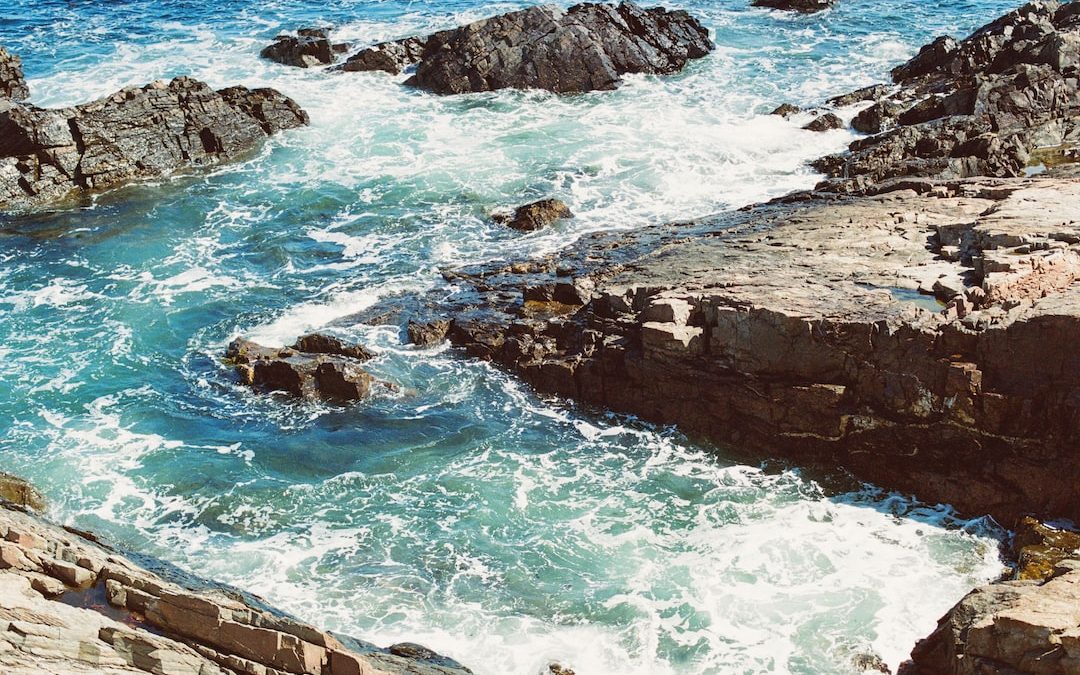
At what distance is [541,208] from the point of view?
2998cm

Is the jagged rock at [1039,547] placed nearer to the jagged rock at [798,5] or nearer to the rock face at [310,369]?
the rock face at [310,369]

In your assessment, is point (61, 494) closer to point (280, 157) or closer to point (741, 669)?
point (741, 669)

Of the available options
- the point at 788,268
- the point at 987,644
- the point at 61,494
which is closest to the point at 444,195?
the point at 788,268

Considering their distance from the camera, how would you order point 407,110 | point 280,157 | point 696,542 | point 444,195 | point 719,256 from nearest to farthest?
point 696,542 < point 719,256 < point 444,195 < point 280,157 < point 407,110

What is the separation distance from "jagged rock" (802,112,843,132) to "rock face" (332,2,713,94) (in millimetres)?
9061

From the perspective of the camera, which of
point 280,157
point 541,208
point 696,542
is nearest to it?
point 696,542

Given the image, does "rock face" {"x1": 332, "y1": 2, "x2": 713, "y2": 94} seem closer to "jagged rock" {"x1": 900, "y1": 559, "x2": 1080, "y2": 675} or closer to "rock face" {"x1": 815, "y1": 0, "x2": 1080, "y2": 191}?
"rock face" {"x1": 815, "y1": 0, "x2": 1080, "y2": 191}

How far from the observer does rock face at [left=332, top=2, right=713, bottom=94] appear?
41719 mm

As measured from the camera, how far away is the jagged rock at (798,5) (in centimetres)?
5122

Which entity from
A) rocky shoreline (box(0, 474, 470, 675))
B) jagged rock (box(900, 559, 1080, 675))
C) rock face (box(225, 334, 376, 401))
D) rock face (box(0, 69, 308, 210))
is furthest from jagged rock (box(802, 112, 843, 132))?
rocky shoreline (box(0, 474, 470, 675))

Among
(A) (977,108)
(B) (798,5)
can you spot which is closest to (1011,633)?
(A) (977,108)

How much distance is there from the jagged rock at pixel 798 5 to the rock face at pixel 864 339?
1121 inches

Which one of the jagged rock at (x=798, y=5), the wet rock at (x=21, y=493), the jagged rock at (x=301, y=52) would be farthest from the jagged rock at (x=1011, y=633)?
the jagged rock at (x=798, y=5)

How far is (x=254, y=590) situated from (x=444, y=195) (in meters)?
17.8
